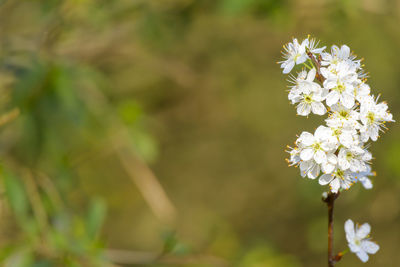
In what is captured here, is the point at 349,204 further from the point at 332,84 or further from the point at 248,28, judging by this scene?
the point at 332,84

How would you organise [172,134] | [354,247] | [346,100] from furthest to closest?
[172,134] < [354,247] < [346,100]

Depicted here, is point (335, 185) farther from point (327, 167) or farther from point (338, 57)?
point (338, 57)

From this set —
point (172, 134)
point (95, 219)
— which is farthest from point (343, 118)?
point (172, 134)

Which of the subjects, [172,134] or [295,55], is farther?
[172,134]

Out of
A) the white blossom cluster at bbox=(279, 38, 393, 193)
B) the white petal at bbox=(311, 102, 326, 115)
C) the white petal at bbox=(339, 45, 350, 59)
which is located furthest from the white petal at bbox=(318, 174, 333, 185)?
the white petal at bbox=(339, 45, 350, 59)

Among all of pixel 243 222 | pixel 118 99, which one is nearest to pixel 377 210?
pixel 243 222

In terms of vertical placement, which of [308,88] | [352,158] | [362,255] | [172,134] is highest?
[172,134]

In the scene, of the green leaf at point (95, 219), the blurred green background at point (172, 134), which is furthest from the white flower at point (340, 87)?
the green leaf at point (95, 219)

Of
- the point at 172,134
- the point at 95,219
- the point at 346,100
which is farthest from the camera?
the point at 172,134
